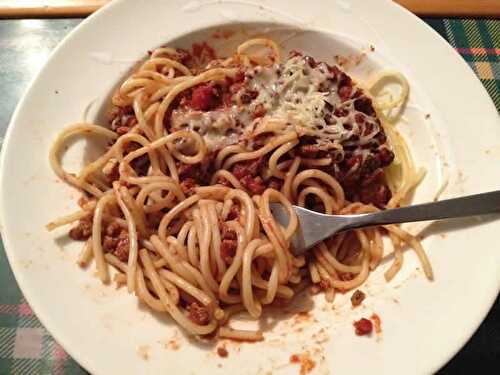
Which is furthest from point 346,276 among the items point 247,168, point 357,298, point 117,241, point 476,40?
point 476,40

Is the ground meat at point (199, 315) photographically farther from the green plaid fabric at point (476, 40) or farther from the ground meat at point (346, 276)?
the green plaid fabric at point (476, 40)

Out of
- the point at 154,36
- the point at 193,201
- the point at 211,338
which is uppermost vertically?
the point at 154,36

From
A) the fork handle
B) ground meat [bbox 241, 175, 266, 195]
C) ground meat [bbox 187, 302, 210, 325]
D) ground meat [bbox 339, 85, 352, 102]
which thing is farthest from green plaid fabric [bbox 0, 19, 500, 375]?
ground meat [bbox 339, 85, 352, 102]

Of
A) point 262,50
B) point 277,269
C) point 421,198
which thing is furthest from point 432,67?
point 277,269

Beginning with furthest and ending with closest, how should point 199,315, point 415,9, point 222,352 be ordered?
point 415,9, point 199,315, point 222,352

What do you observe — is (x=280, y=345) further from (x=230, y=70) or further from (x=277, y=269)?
(x=230, y=70)

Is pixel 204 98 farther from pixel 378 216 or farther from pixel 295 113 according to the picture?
pixel 378 216
